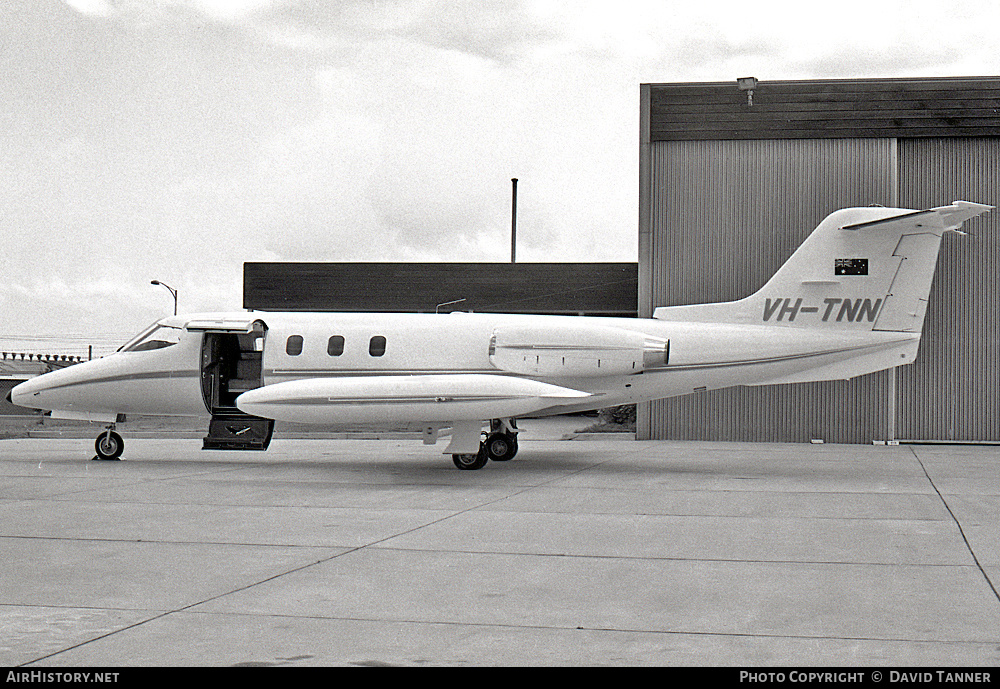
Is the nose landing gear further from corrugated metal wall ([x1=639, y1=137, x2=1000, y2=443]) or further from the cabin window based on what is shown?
corrugated metal wall ([x1=639, y1=137, x2=1000, y2=443])

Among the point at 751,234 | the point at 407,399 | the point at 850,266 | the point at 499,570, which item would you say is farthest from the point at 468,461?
the point at 751,234

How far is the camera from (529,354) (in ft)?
54.3

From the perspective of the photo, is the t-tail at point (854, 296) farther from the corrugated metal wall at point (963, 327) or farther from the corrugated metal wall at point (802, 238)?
the corrugated metal wall at point (963, 327)

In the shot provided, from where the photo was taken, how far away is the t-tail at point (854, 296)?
1620 cm

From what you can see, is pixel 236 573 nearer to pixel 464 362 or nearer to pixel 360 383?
pixel 360 383

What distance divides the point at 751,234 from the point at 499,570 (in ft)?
63.7

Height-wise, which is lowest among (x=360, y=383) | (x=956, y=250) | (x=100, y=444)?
(x=100, y=444)

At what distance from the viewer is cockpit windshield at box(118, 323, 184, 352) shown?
17688mm

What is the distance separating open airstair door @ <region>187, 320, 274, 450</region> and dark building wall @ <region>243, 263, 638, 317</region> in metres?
20.2

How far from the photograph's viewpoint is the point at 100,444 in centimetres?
1823

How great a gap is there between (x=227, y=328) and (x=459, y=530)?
28.9 feet

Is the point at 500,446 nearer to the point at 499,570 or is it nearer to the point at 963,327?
the point at 499,570

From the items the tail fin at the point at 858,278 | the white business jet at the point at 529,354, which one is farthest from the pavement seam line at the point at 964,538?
the white business jet at the point at 529,354
